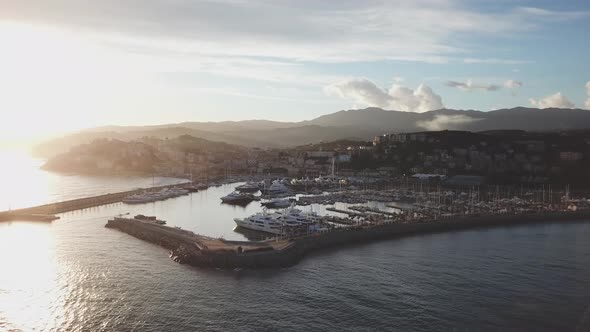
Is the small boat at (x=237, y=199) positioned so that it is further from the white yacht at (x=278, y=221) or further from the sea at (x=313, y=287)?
the sea at (x=313, y=287)

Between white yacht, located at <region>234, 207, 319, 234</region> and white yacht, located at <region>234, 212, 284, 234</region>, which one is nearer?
white yacht, located at <region>234, 207, 319, 234</region>

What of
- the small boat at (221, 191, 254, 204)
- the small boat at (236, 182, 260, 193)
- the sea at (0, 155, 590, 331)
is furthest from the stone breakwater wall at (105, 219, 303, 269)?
the small boat at (236, 182, 260, 193)

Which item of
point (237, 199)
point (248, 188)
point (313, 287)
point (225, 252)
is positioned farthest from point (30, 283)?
point (248, 188)

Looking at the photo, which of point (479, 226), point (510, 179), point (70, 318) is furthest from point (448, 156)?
point (70, 318)

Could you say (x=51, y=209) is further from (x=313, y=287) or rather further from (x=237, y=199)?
(x=313, y=287)

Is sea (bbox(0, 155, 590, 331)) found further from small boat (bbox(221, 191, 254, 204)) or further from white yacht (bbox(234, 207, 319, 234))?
small boat (bbox(221, 191, 254, 204))

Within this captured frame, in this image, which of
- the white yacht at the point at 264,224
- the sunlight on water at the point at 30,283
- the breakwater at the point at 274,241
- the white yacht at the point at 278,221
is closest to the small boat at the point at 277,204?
the white yacht at the point at 278,221
